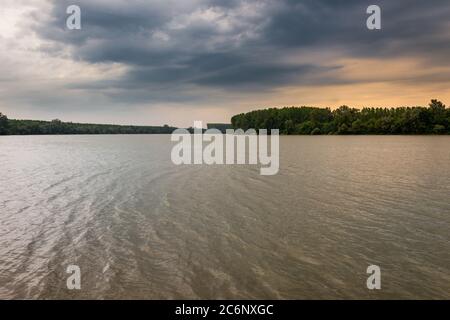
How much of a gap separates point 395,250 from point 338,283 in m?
2.97

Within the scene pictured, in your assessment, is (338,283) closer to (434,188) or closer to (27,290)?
(27,290)

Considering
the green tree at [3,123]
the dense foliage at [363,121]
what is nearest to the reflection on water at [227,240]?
the dense foliage at [363,121]

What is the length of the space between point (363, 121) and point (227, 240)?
152381 mm

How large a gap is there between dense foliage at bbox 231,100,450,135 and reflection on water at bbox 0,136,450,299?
12511 centimetres

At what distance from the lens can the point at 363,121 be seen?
151375mm

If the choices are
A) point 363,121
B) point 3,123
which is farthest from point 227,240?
point 3,123

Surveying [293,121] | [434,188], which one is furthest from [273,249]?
[293,121]

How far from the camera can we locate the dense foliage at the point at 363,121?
13188 centimetres

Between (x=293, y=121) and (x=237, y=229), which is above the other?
(x=293, y=121)

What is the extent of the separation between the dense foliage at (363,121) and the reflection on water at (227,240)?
12511cm

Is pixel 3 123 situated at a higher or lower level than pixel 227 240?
higher

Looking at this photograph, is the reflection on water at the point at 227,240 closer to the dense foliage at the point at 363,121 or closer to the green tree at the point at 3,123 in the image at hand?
the dense foliage at the point at 363,121

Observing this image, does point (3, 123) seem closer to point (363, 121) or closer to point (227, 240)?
point (363, 121)

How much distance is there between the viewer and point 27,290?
7766 millimetres
